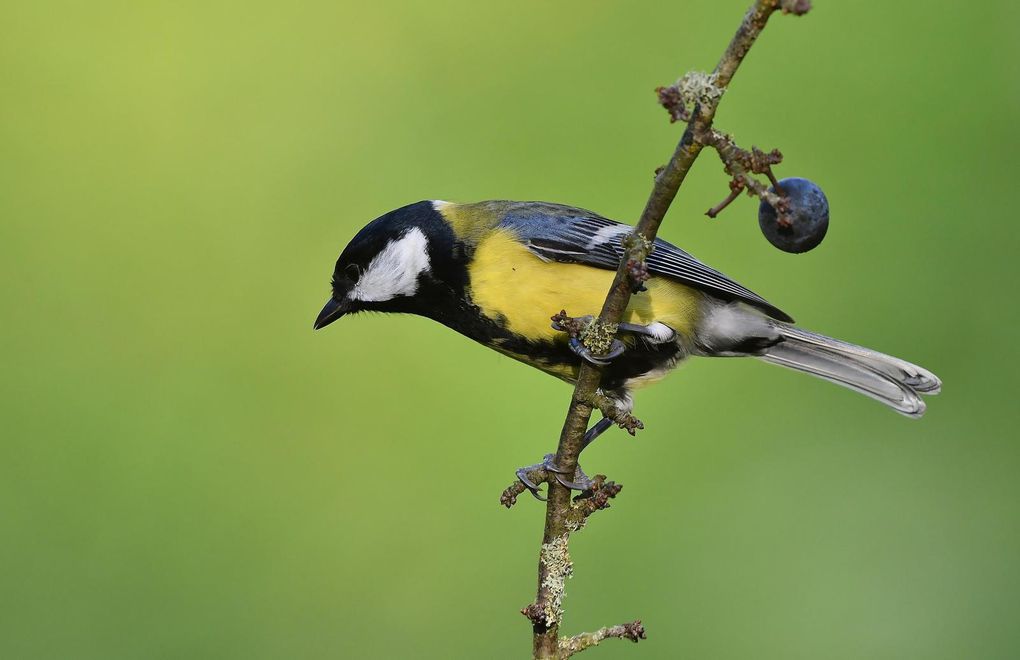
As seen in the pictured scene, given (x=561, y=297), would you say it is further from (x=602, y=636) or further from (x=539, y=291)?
(x=602, y=636)

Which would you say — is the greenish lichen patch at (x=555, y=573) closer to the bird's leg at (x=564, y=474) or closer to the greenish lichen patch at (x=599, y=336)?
the bird's leg at (x=564, y=474)

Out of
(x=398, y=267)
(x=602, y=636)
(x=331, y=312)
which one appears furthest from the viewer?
(x=331, y=312)

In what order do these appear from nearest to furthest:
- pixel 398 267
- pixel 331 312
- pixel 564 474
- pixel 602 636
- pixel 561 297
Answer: pixel 602 636, pixel 564 474, pixel 561 297, pixel 398 267, pixel 331 312

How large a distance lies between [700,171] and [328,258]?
51.1 inches

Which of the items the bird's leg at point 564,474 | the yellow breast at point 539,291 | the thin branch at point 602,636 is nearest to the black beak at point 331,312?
the yellow breast at point 539,291

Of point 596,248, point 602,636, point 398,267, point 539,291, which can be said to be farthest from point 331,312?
point 602,636

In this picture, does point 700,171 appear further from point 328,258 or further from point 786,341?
point 328,258

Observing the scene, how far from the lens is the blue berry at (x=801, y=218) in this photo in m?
1.75

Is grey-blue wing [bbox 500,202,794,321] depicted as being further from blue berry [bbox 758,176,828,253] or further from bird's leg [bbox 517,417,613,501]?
blue berry [bbox 758,176,828,253]

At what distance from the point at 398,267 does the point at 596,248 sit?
1.73 ft

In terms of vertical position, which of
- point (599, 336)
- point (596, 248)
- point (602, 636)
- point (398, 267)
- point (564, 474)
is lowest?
point (602, 636)

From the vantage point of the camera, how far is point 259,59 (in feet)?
13.4

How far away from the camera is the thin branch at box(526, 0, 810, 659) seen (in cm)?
142

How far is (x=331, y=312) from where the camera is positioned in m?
3.05
